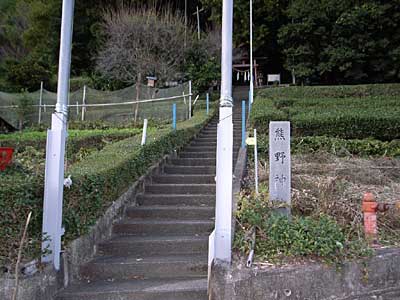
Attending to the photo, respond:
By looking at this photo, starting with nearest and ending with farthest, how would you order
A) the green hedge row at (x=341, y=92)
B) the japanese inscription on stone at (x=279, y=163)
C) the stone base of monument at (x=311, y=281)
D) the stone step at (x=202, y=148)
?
the stone base of monument at (x=311, y=281) < the japanese inscription on stone at (x=279, y=163) < the stone step at (x=202, y=148) < the green hedge row at (x=341, y=92)

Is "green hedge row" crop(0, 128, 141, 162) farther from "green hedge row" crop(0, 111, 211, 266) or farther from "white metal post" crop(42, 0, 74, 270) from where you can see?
"white metal post" crop(42, 0, 74, 270)

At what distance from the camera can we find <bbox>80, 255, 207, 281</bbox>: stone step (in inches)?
186

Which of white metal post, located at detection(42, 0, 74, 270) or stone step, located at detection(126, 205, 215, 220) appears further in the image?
stone step, located at detection(126, 205, 215, 220)

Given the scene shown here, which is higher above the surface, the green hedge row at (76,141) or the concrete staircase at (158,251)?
the green hedge row at (76,141)

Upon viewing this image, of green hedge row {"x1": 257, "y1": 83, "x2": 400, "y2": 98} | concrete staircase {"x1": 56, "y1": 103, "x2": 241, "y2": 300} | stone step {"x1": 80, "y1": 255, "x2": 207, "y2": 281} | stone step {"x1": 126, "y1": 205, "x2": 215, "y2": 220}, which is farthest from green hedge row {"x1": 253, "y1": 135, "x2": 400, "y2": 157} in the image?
green hedge row {"x1": 257, "y1": 83, "x2": 400, "y2": 98}

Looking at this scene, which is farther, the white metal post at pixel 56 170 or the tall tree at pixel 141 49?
the tall tree at pixel 141 49

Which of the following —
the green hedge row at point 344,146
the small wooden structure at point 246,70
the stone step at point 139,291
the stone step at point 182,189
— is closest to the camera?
the stone step at point 139,291

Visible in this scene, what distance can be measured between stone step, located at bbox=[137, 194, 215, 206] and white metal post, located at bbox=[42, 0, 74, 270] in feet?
7.81

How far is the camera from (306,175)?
7.07m

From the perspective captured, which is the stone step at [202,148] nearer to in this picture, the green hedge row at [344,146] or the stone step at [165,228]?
the green hedge row at [344,146]

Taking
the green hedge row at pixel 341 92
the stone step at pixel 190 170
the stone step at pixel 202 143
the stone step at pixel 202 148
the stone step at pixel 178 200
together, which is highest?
the green hedge row at pixel 341 92

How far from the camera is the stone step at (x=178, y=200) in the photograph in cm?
646

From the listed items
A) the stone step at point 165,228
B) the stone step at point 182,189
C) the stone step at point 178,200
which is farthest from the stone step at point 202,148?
the stone step at point 165,228

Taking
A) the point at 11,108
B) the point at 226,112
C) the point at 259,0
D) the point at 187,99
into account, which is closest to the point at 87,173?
the point at 226,112
